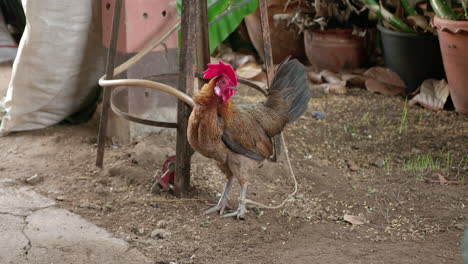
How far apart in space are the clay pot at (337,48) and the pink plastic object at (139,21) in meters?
2.52

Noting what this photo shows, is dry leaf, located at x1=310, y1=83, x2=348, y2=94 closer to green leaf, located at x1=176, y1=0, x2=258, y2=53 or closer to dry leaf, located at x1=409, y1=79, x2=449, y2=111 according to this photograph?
dry leaf, located at x1=409, y1=79, x2=449, y2=111

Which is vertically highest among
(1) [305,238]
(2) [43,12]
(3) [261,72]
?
(2) [43,12]

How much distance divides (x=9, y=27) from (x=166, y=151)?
10.0ft

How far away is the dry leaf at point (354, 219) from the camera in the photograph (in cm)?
344

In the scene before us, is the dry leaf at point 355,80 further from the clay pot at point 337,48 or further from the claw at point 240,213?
the claw at point 240,213

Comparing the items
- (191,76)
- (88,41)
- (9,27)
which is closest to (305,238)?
(191,76)

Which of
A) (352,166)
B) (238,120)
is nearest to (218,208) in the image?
(238,120)

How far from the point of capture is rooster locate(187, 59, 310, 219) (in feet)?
10.4

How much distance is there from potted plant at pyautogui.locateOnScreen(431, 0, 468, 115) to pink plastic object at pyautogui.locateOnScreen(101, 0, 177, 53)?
88.6 inches

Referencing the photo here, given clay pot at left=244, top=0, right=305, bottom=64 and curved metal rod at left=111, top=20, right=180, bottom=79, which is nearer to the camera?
curved metal rod at left=111, top=20, right=180, bottom=79

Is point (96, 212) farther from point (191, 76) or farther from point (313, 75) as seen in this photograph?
point (313, 75)

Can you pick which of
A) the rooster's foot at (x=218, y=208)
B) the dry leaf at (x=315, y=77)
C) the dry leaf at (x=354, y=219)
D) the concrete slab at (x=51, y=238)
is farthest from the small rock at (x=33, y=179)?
the dry leaf at (x=315, y=77)

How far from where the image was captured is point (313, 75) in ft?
20.9

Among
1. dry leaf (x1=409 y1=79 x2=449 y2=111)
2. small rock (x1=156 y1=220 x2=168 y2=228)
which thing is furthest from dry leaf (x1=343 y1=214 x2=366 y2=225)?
dry leaf (x1=409 y1=79 x2=449 y2=111)
